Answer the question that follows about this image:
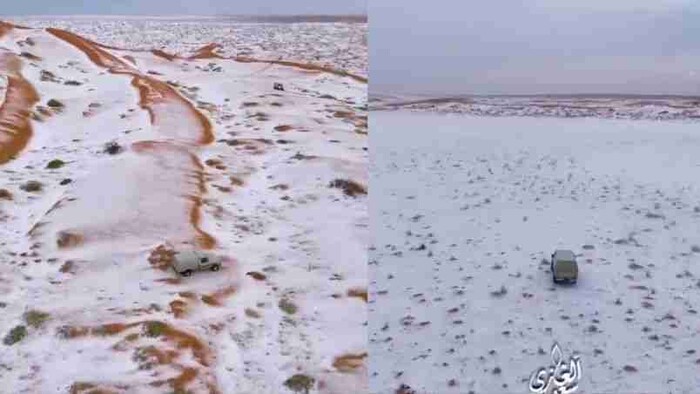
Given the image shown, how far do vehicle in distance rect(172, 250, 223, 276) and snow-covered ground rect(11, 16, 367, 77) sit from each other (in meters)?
15.1

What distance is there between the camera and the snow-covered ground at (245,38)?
84.9 ft

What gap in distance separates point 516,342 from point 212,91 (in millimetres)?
17107

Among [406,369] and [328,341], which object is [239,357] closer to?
[328,341]

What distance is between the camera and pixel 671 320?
5648 mm

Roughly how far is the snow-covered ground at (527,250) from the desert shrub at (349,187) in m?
1.85

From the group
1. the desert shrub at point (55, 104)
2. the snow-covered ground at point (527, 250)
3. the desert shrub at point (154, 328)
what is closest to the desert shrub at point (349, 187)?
the snow-covered ground at point (527, 250)

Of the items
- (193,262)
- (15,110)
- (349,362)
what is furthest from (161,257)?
(15,110)

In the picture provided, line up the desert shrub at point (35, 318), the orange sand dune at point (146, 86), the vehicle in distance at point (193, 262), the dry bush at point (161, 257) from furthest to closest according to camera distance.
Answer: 1. the orange sand dune at point (146, 86)
2. the dry bush at point (161, 257)
3. the vehicle in distance at point (193, 262)
4. the desert shrub at point (35, 318)

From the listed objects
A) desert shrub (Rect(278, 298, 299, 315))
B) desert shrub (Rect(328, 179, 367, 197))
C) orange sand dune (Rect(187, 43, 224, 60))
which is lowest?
desert shrub (Rect(278, 298, 299, 315))

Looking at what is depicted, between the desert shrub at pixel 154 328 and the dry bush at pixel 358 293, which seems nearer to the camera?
the desert shrub at pixel 154 328

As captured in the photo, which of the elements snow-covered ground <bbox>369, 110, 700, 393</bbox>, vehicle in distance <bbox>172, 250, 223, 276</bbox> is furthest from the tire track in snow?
snow-covered ground <bbox>369, 110, 700, 393</bbox>

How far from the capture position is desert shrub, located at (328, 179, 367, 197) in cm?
1074

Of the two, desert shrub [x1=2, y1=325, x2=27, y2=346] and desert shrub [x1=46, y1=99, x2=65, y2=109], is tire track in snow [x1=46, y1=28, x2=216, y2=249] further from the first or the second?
desert shrub [x1=2, y1=325, x2=27, y2=346]

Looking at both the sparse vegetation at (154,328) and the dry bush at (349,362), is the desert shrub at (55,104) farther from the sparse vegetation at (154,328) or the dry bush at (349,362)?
the dry bush at (349,362)
